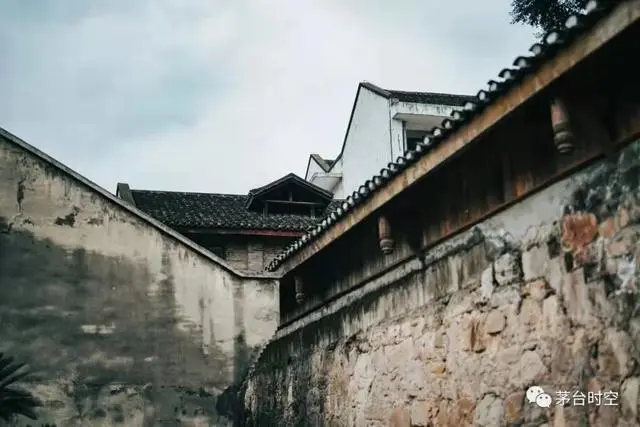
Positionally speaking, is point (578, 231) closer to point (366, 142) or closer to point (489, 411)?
point (489, 411)

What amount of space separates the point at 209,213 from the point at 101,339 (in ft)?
23.2

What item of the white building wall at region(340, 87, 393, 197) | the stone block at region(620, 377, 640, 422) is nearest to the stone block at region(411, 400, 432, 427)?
the stone block at region(620, 377, 640, 422)

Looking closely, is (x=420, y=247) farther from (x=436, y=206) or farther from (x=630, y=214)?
(x=630, y=214)

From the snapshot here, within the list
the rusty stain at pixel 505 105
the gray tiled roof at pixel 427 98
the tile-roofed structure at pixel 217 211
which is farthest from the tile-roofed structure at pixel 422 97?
the rusty stain at pixel 505 105

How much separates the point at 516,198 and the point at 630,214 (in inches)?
46.9

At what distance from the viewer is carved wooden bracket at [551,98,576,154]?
4.68m

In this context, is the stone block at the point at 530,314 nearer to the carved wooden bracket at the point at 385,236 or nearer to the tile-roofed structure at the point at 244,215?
the carved wooden bracket at the point at 385,236

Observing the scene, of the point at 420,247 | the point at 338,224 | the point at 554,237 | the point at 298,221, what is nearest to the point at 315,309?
the point at 338,224

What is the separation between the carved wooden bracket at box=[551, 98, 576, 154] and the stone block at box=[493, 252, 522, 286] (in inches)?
42.2

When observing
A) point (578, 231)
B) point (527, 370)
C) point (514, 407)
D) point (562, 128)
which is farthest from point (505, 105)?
point (514, 407)

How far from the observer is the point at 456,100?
20391 millimetres

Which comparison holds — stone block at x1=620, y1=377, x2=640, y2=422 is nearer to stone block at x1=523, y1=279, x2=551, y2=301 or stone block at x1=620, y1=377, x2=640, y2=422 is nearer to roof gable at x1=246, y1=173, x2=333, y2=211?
stone block at x1=523, y1=279, x2=551, y2=301

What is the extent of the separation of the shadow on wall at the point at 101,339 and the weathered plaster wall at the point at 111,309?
0.01 m

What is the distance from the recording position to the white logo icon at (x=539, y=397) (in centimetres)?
498
